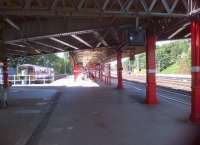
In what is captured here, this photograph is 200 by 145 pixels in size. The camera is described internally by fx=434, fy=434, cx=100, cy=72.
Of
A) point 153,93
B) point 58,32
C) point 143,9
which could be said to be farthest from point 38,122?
point 58,32

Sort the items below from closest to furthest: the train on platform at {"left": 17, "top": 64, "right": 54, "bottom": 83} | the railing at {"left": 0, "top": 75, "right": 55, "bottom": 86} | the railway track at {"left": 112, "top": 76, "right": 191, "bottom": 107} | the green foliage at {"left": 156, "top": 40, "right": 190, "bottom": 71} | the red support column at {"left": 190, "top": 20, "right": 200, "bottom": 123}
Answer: the red support column at {"left": 190, "top": 20, "right": 200, "bottom": 123} → the railway track at {"left": 112, "top": 76, "right": 191, "bottom": 107} → the railing at {"left": 0, "top": 75, "right": 55, "bottom": 86} → the train on platform at {"left": 17, "top": 64, "right": 54, "bottom": 83} → the green foliage at {"left": 156, "top": 40, "right": 190, "bottom": 71}

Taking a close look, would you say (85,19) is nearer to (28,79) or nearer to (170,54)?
(28,79)

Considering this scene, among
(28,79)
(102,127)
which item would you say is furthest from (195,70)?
(28,79)

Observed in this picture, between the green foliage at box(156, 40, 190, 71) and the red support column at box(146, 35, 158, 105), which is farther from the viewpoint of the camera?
the green foliage at box(156, 40, 190, 71)

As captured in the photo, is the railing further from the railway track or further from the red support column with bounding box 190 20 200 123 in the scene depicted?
the red support column with bounding box 190 20 200 123

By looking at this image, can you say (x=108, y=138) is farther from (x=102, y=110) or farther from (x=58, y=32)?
(x=58, y=32)

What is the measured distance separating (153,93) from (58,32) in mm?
6336

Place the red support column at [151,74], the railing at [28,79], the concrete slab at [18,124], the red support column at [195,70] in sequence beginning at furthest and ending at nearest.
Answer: the railing at [28,79], the red support column at [151,74], the red support column at [195,70], the concrete slab at [18,124]

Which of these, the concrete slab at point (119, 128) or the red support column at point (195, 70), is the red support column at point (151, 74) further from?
the red support column at point (195, 70)

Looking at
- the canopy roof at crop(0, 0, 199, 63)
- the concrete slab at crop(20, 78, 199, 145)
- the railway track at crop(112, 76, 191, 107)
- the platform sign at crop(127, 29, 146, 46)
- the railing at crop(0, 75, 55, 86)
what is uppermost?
A: the canopy roof at crop(0, 0, 199, 63)

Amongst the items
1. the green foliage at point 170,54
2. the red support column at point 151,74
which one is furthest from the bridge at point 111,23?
the green foliage at point 170,54

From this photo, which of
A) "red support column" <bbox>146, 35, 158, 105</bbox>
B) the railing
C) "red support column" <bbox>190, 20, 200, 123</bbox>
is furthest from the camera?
the railing

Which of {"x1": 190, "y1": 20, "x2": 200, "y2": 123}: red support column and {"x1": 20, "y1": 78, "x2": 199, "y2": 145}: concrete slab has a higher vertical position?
{"x1": 190, "y1": 20, "x2": 200, "y2": 123}: red support column

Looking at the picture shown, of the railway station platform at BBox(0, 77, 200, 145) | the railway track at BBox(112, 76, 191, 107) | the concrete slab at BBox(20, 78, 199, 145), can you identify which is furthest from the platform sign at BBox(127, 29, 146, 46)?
the railway track at BBox(112, 76, 191, 107)
